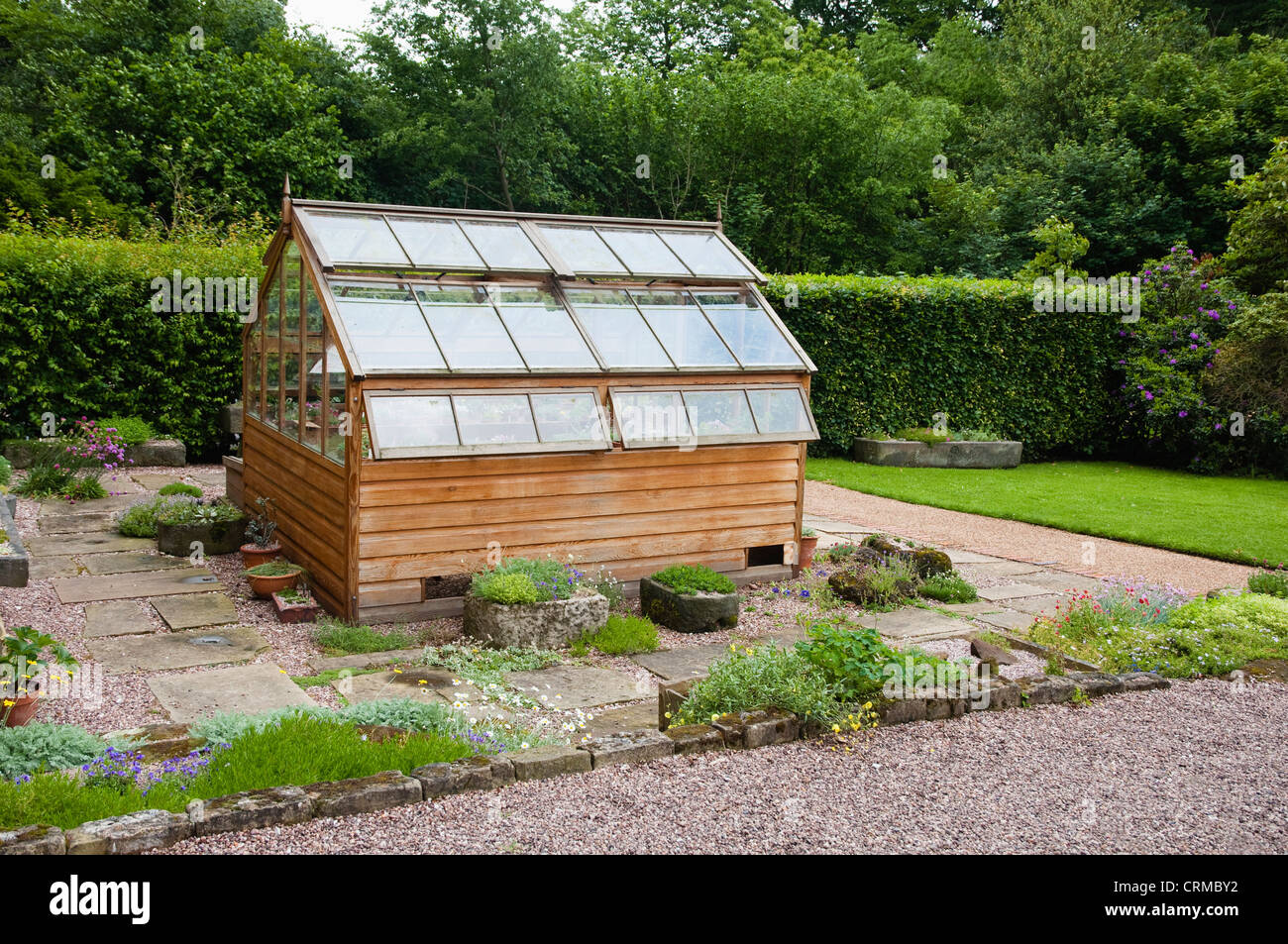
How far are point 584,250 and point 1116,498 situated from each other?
9.10 meters

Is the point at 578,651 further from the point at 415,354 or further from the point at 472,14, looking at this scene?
the point at 472,14

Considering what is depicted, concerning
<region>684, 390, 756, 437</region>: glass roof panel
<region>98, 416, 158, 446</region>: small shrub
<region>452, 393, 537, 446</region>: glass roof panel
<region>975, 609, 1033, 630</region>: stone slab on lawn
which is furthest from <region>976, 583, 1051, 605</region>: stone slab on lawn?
<region>98, 416, 158, 446</region>: small shrub

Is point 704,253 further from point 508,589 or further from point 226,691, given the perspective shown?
point 226,691

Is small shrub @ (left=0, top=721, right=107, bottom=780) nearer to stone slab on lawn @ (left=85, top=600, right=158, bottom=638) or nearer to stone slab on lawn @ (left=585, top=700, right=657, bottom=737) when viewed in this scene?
stone slab on lawn @ (left=585, top=700, right=657, bottom=737)

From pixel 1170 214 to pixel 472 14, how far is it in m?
16.9

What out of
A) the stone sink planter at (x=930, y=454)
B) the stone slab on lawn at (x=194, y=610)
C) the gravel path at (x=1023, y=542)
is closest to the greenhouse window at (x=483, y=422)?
the stone slab on lawn at (x=194, y=610)

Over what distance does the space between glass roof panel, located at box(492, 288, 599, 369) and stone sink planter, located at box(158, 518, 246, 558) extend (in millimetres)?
3581

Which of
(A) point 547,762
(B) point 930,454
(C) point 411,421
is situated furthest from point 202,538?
(B) point 930,454

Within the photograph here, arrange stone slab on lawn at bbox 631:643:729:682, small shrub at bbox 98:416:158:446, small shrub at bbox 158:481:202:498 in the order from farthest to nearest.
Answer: small shrub at bbox 98:416:158:446
small shrub at bbox 158:481:202:498
stone slab on lawn at bbox 631:643:729:682

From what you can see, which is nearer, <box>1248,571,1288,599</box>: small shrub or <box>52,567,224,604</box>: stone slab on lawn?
<box>52,567,224,604</box>: stone slab on lawn

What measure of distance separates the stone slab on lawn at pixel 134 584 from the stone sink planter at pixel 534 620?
271 cm

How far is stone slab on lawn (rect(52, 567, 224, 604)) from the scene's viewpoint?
319 inches

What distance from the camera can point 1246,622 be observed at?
7.36 meters
